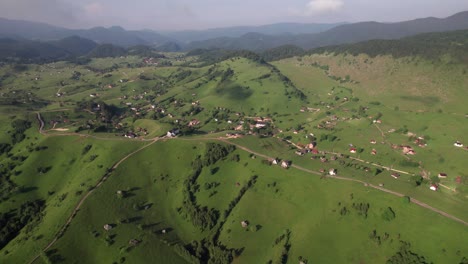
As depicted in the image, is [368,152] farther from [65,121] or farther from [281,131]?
[65,121]

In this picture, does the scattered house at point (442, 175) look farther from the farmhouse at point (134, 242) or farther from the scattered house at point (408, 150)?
the farmhouse at point (134, 242)

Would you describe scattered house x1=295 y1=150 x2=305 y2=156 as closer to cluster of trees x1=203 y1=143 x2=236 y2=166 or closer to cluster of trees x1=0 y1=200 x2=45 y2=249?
cluster of trees x1=203 y1=143 x2=236 y2=166

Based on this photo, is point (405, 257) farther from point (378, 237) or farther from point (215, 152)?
point (215, 152)

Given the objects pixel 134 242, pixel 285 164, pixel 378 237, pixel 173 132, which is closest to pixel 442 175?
pixel 378 237

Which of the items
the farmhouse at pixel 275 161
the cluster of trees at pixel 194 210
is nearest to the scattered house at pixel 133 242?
the cluster of trees at pixel 194 210

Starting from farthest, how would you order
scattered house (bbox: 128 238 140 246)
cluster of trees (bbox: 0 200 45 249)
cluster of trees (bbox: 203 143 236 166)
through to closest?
cluster of trees (bbox: 203 143 236 166) → cluster of trees (bbox: 0 200 45 249) → scattered house (bbox: 128 238 140 246)

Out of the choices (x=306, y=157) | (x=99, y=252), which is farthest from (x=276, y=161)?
(x=99, y=252)

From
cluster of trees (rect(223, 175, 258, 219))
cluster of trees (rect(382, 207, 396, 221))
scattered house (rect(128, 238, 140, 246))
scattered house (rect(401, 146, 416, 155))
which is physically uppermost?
cluster of trees (rect(382, 207, 396, 221))

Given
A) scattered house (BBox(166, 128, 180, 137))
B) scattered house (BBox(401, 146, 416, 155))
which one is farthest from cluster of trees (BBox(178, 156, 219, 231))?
scattered house (BBox(401, 146, 416, 155))

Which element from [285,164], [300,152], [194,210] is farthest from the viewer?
[300,152]
